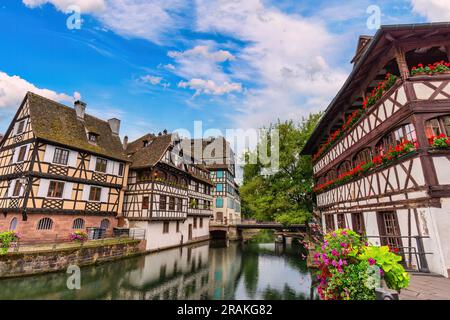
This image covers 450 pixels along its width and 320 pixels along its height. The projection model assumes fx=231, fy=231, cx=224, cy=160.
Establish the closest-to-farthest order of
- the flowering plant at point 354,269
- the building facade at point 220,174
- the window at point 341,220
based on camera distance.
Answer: the flowering plant at point 354,269, the window at point 341,220, the building facade at point 220,174

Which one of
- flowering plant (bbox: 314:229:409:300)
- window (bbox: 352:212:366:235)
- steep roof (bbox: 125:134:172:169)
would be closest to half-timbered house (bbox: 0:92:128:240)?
steep roof (bbox: 125:134:172:169)

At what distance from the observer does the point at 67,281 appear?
38.9 ft

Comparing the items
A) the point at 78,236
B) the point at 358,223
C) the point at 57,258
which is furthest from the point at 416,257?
the point at 78,236

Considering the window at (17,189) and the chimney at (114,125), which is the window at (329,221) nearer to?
the window at (17,189)

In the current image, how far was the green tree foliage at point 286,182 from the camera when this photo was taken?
22.7 m

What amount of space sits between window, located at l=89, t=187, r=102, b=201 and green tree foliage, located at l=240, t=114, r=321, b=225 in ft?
45.4

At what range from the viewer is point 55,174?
664 inches

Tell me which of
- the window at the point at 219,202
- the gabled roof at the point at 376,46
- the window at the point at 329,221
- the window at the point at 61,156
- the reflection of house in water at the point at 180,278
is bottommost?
the reflection of house in water at the point at 180,278

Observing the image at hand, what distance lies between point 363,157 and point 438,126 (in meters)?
4.31

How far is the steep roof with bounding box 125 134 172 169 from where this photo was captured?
22822mm

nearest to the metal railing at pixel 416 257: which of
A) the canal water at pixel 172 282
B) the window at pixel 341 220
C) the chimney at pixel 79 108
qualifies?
the canal water at pixel 172 282

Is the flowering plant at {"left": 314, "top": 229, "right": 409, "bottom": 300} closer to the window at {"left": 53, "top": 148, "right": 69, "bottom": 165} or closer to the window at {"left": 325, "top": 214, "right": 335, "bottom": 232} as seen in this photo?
the window at {"left": 325, "top": 214, "right": 335, "bottom": 232}

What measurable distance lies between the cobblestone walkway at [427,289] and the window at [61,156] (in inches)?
810
